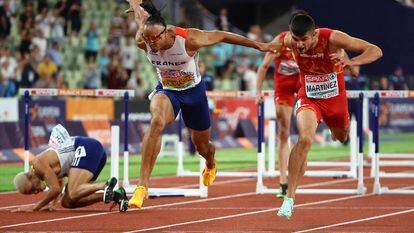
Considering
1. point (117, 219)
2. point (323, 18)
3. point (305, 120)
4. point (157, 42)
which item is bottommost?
point (117, 219)

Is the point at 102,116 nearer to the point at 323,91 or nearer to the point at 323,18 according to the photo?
the point at 323,18

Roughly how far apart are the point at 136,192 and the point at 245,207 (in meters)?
2.49

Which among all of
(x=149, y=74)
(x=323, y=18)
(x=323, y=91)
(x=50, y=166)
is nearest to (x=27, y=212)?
(x=50, y=166)

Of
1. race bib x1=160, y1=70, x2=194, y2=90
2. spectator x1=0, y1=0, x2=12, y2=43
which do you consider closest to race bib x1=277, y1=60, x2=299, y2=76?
race bib x1=160, y1=70, x2=194, y2=90

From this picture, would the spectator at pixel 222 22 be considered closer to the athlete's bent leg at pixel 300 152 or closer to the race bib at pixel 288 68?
the race bib at pixel 288 68

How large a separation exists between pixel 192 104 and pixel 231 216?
1.31 metres

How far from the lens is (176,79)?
11.5 meters

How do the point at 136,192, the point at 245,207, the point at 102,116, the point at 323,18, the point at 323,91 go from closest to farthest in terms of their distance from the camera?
1. the point at 136,192
2. the point at 323,91
3. the point at 245,207
4. the point at 323,18
5. the point at 102,116

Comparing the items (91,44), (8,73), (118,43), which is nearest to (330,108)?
(8,73)

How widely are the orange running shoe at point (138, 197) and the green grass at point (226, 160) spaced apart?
5.37m

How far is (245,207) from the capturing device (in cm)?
1307

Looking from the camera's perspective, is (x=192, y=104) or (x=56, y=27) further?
(x=56, y=27)

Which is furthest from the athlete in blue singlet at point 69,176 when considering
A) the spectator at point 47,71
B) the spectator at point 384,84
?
the spectator at point 384,84

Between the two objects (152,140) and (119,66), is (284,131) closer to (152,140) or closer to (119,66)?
(152,140)
